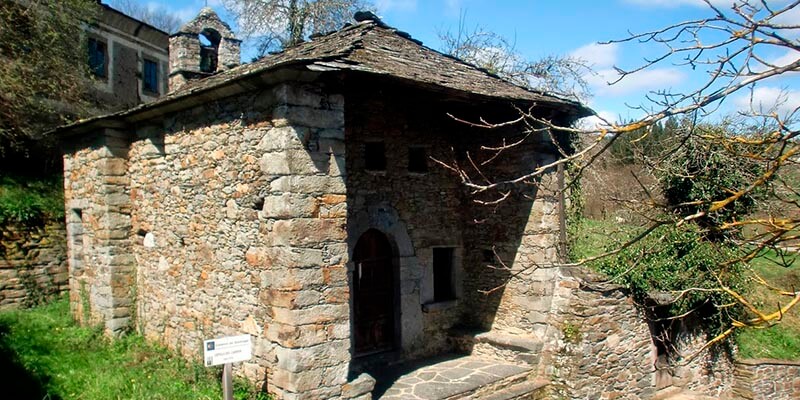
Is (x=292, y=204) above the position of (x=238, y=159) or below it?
below

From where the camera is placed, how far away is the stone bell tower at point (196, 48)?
31.6 ft

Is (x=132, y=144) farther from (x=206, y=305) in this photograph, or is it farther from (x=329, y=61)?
(x=329, y=61)

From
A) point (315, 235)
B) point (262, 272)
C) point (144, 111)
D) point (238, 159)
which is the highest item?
point (144, 111)

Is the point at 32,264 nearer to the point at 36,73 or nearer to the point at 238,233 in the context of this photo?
the point at 36,73

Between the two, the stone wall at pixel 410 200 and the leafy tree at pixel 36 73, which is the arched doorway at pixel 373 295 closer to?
the stone wall at pixel 410 200

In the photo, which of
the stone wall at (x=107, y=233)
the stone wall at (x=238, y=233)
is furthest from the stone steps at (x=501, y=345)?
the stone wall at (x=107, y=233)

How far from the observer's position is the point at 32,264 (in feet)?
35.7

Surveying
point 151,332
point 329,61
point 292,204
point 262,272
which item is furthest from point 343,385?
point 151,332

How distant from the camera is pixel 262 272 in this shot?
617 cm

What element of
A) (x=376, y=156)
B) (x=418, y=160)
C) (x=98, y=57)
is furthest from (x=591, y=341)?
(x=98, y=57)

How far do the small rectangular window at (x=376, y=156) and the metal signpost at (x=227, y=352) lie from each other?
11.1ft

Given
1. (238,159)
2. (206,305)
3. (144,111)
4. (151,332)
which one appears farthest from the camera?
(151,332)

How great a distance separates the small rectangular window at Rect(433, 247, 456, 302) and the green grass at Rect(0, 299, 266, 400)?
3619 millimetres

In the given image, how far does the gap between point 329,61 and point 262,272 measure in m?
2.34
